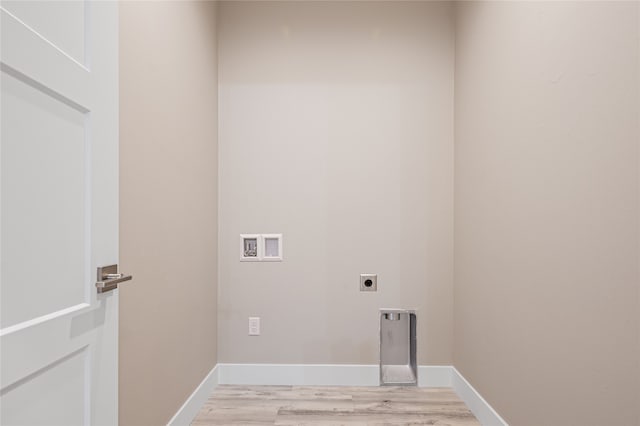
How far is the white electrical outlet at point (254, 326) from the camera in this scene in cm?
268

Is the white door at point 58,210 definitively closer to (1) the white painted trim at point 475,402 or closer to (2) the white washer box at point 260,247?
(2) the white washer box at point 260,247

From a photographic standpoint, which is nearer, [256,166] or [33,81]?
[33,81]

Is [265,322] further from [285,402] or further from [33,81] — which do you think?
[33,81]

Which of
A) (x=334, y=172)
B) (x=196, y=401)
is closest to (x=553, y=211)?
(x=334, y=172)

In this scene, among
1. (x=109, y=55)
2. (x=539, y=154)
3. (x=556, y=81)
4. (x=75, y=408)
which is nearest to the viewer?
(x=75, y=408)

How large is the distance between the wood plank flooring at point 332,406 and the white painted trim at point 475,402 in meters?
0.04

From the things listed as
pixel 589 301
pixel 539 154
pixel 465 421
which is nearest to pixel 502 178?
pixel 539 154

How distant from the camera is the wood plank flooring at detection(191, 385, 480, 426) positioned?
2180mm

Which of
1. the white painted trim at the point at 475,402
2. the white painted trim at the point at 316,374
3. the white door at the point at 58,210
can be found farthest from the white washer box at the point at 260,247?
the white door at the point at 58,210

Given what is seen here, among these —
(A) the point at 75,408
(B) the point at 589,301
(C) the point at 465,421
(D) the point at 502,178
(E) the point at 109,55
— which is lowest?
(C) the point at 465,421

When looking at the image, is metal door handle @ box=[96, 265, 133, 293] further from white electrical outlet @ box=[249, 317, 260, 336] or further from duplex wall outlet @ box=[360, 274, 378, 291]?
duplex wall outlet @ box=[360, 274, 378, 291]

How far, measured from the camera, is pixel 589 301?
1.30 m

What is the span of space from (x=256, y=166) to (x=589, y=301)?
1.99 m

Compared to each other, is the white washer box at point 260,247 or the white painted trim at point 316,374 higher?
the white washer box at point 260,247
